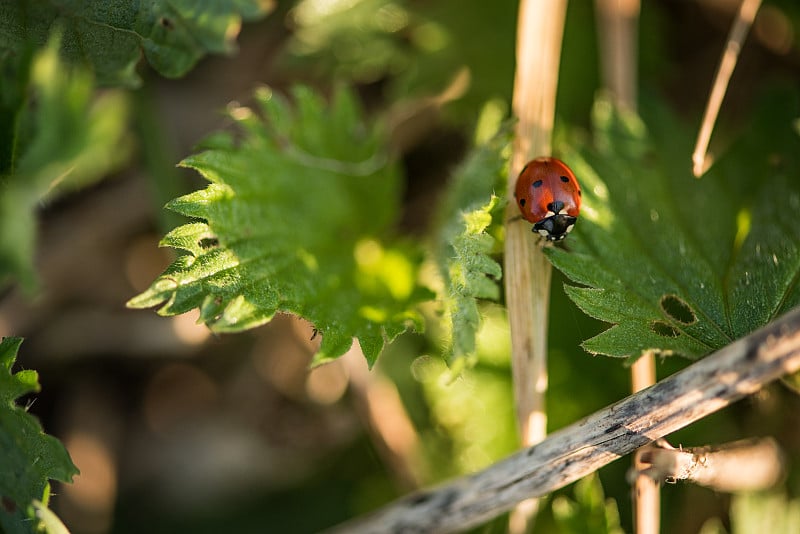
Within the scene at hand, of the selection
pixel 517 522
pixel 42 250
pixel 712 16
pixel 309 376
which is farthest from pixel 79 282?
pixel 712 16

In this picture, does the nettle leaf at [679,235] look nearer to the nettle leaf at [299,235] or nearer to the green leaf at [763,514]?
the nettle leaf at [299,235]

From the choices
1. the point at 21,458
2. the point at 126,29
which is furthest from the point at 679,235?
the point at 21,458

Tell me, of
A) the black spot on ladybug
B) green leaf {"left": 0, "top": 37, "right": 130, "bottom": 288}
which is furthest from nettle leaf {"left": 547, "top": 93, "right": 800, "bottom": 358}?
green leaf {"left": 0, "top": 37, "right": 130, "bottom": 288}

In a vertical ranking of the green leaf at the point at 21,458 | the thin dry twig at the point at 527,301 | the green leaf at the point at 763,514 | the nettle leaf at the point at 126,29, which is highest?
the nettle leaf at the point at 126,29

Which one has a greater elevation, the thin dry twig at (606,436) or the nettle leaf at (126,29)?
the nettle leaf at (126,29)

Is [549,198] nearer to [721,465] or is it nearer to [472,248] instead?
[472,248]

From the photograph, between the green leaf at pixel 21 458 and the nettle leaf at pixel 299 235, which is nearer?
the green leaf at pixel 21 458

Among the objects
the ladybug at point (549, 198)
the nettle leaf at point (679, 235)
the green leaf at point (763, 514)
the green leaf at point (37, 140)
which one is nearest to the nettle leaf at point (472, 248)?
the ladybug at point (549, 198)
